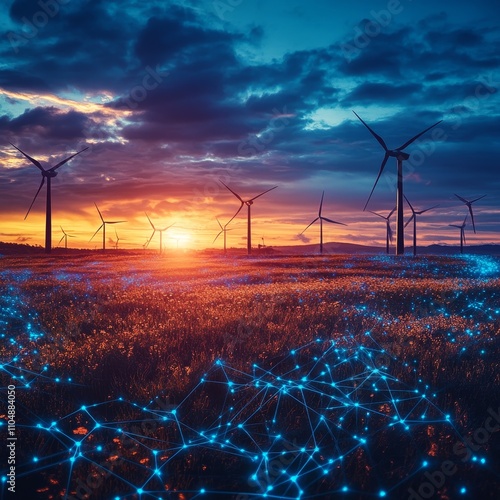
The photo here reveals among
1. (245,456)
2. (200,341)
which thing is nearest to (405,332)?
(200,341)

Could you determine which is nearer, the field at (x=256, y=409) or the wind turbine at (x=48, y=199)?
the field at (x=256, y=409)

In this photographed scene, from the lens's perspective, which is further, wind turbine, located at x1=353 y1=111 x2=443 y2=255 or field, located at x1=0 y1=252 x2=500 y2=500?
wind turbine, located at x1=353 y1=111 x2=443 y2=255

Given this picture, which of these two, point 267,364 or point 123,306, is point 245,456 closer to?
point 267,364

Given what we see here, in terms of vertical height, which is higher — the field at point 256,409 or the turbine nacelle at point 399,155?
the turbine nacelle at point 399,155

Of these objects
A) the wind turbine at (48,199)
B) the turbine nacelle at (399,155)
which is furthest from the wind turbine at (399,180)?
the wind turbine at (48,199)

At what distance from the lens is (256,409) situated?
16.1 ft

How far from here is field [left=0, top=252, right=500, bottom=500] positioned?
3812 millimetres

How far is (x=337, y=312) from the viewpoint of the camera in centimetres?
993

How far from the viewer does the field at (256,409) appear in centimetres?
381

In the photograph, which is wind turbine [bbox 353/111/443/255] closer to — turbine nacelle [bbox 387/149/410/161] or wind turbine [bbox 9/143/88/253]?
turbine nacelle [bbox 387/149/410/161]

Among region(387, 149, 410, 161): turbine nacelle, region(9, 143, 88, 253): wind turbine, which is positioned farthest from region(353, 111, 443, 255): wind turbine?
region(9, 143, 88, 253): wind turbine

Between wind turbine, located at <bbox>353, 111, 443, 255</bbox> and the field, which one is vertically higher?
wind turbine, located at <bbox>353, 111, 443, 255</bbox>

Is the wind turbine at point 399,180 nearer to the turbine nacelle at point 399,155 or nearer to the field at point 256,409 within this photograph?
the turbine nacelle at point 399,155

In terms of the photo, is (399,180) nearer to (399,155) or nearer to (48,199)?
(399,155)
